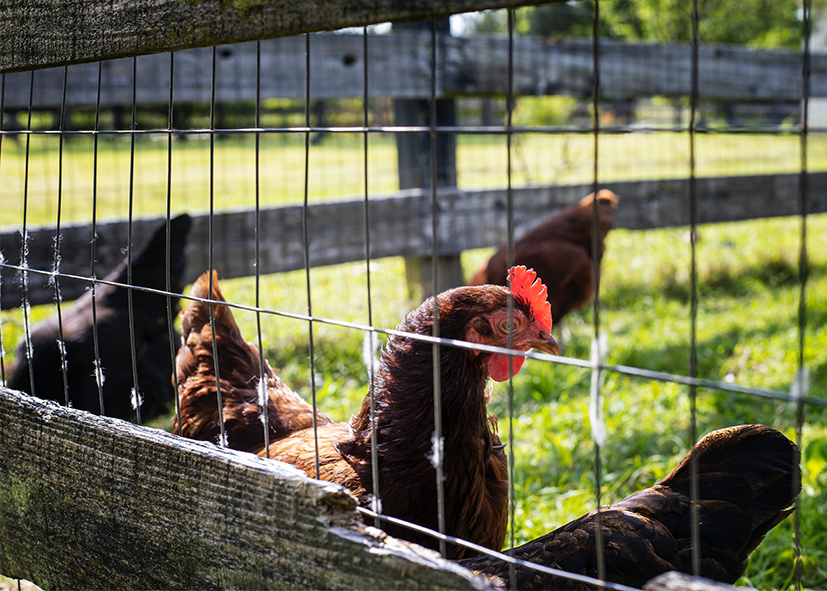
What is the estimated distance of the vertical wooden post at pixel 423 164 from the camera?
465cm

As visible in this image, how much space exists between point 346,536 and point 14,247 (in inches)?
118

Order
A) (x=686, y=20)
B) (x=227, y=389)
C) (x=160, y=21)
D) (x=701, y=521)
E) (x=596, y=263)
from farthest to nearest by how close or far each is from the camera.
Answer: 1. (x=686, y=20)
2. (x=227, y=389)
3. (x=701, y=521)
4. (x=160, y=21)
5. (x=596, y=263)

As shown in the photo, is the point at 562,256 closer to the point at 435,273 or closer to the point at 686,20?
the point at 435,273

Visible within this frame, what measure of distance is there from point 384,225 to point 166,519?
315 cm

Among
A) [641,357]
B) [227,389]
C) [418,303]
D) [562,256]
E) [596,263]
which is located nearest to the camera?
[596,263]

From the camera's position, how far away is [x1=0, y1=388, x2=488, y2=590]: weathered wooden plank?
116 cm

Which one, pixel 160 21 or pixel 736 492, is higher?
pixel 160 21

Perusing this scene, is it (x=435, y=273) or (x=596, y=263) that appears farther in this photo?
(x=435, y=273)

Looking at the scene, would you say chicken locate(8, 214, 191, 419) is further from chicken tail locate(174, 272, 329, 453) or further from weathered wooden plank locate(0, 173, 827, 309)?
chicken tail locate(174, 272, 329, 453)

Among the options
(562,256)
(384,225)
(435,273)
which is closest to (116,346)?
(384,225)

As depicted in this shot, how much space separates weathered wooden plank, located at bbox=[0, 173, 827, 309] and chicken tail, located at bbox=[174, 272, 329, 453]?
128 cm

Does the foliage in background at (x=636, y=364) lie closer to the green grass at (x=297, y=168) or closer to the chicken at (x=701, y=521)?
the chicken at (x=701, y=521)

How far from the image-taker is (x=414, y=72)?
4.41 meters

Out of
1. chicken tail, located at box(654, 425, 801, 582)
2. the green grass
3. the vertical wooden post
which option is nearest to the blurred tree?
the green grass
